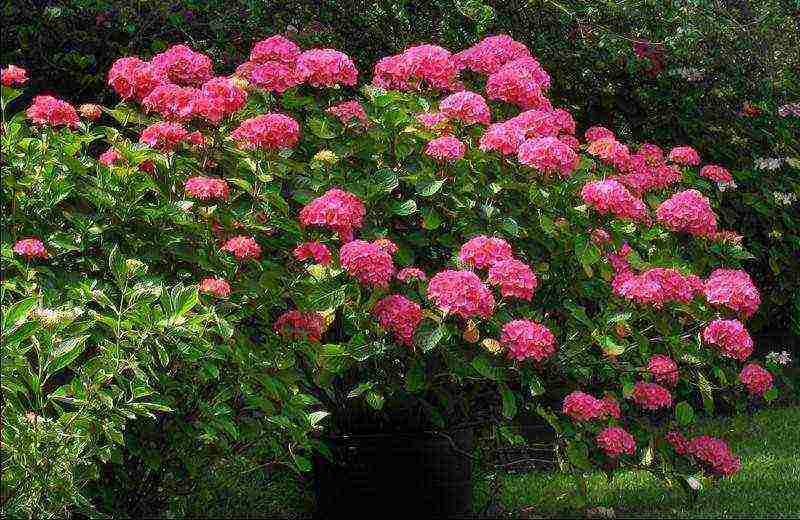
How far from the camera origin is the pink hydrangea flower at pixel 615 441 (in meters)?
4.20

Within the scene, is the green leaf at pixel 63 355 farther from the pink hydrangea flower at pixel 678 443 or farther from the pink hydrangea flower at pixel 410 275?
the pink hydrangea flower at pixel 678 443

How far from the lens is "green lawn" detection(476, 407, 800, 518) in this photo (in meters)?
5.02

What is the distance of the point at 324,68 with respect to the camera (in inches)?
172

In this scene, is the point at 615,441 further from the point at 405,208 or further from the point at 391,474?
the point at 405,208

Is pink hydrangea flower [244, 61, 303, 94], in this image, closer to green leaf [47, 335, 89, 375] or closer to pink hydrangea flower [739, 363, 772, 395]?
green leaf [47, 335, 89, 375]

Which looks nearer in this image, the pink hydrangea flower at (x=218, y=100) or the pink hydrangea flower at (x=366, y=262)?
the pink hydrangea flower at (x=366, y=262)

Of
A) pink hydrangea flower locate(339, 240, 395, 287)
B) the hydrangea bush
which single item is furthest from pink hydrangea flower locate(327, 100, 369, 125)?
pink hydrangea flower locate(339, 240, 395, 287)

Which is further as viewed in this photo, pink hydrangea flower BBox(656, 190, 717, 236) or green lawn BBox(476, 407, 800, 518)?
green lawn BBox(476, 407, 800, 518)

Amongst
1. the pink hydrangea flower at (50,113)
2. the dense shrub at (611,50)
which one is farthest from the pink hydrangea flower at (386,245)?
the dense shrub at (611,50)

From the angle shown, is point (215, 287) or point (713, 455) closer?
point (215, 287)

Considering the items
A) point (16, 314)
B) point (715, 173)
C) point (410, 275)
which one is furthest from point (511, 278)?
point (715, 173)

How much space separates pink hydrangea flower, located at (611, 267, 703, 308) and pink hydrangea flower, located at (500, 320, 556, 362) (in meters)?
0.38

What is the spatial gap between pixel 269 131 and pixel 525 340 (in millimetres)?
1074

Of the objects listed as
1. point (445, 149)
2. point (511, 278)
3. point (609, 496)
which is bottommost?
point (609, 496)
